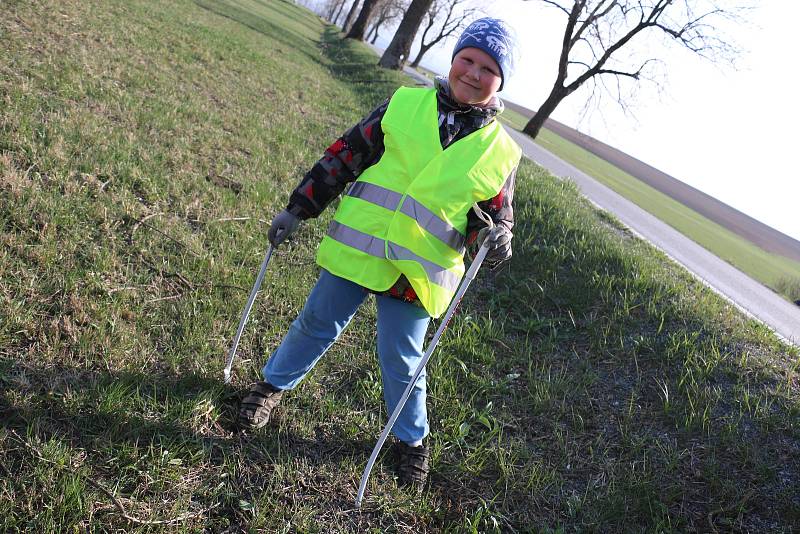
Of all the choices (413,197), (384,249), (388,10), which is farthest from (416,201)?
(388,10)

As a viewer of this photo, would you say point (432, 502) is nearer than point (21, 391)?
No

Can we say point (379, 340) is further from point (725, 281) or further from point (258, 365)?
point (725, 281)

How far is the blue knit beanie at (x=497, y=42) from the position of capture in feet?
7.47

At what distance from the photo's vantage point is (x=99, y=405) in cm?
237

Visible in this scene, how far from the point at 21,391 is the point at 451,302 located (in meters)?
1.87

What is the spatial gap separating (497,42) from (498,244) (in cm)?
83

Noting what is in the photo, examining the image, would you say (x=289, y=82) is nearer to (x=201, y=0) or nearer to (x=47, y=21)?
(x=47, y=21)

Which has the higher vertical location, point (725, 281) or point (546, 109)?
point (546, 109)

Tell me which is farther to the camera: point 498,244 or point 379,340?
point 379,340

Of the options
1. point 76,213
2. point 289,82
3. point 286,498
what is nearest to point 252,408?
point 286,498

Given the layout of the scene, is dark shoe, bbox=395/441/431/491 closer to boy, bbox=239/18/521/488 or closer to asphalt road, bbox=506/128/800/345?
boy, bbox=239/18/521/488

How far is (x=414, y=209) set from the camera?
228 cm

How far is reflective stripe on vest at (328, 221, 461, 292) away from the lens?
7.56 ft

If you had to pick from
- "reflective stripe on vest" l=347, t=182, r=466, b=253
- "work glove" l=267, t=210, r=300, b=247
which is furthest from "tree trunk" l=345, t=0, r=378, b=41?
"reflective stripe on vest" l=347, t=182, r=466, b=253
